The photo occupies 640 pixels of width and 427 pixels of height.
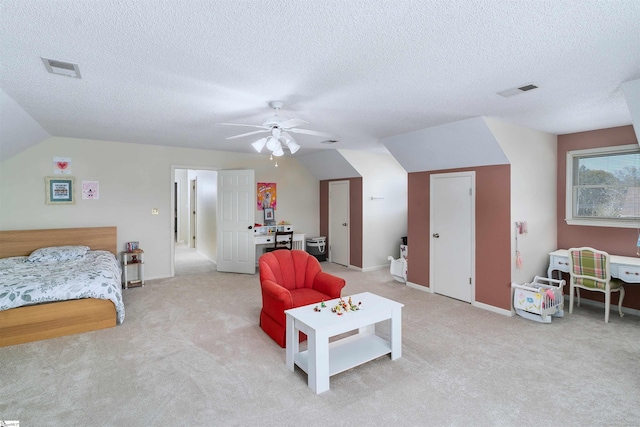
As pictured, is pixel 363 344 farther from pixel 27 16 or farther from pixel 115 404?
pixel 27 16

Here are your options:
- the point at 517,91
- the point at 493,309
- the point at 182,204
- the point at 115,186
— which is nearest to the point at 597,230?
the point at 493,309

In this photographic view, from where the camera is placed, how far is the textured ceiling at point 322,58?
65.5 inches

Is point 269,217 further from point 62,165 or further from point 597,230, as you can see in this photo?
point 597,230

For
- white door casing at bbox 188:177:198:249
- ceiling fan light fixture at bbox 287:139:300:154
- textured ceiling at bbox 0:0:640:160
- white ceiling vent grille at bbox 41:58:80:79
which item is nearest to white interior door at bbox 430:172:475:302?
textured ceiling at bbox 0:0:640:160

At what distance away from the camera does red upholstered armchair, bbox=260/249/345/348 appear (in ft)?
10.1

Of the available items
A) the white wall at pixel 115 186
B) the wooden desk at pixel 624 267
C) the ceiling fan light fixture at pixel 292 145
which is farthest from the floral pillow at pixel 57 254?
the wooden desk at pixel 624 267

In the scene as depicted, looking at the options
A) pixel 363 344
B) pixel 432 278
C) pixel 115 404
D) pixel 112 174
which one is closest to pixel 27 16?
pixel 115 404

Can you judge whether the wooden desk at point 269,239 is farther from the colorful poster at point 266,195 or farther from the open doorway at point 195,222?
Result: the open doorway at point 195,222

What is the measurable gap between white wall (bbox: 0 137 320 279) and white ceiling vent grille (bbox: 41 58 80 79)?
3142 mm

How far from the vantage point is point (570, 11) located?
1.64m

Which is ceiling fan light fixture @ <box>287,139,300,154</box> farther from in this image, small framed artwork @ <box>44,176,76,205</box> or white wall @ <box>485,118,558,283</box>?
small framed artwork @ <box>44,176,76,205</box>

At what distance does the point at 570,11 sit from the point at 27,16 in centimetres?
290

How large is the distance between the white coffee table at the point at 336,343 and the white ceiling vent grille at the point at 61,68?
2.53 meters

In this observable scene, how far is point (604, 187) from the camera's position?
13.9ft
